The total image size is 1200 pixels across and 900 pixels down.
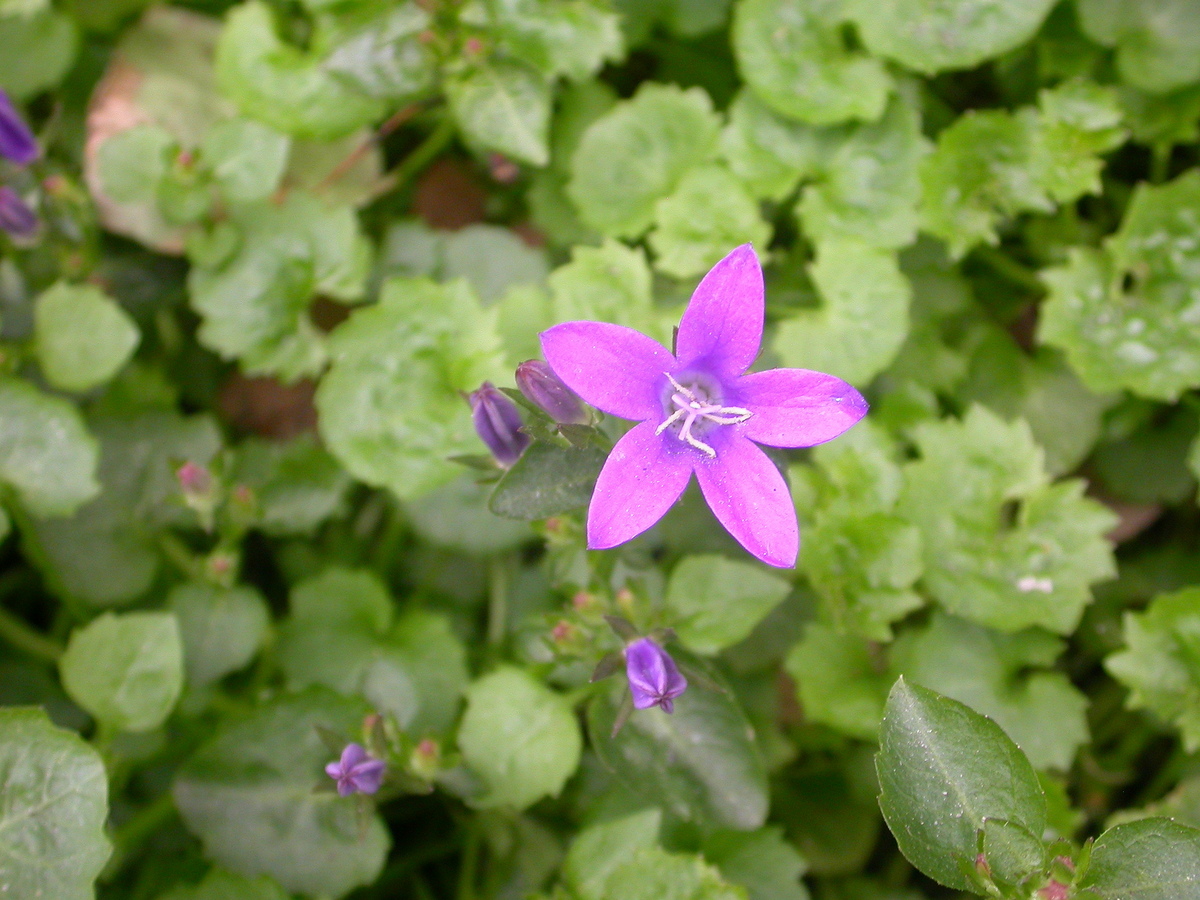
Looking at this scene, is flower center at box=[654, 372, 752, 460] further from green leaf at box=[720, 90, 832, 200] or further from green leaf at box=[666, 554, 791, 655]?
green leaf at box=[720, 90, 832, 200]

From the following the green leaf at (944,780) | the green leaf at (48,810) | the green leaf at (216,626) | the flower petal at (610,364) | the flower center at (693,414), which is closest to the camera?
the flower petal at (610,364)

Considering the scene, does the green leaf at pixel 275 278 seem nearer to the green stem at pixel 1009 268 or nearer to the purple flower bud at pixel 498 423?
the purple flower bud at pixel 498 423

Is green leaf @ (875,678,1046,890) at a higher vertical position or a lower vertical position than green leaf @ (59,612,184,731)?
higher

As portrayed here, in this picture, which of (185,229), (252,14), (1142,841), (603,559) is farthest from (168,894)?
(252,14)

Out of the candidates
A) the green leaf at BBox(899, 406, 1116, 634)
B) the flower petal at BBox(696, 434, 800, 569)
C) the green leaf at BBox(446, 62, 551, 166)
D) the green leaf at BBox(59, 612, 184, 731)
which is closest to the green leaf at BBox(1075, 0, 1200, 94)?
the green leaf at BBox(899, 406, 1116, 634)

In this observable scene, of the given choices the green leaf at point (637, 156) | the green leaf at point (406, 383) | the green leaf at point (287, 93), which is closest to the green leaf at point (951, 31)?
the green leaf at point (637, 156)

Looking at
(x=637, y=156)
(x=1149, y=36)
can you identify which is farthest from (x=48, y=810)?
(x=1149, y=36)

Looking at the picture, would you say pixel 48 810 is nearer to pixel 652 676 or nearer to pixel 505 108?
pixel 652 676

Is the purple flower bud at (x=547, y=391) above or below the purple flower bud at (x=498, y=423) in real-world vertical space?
above
